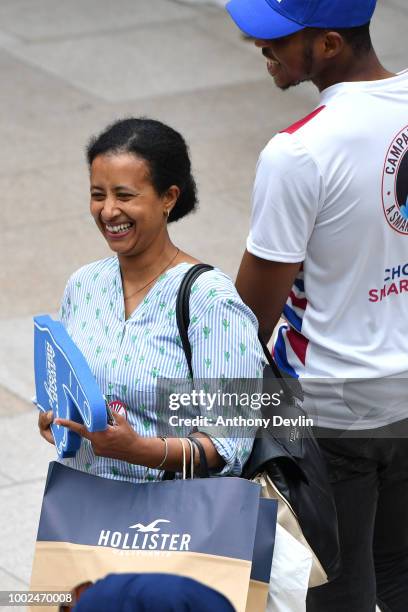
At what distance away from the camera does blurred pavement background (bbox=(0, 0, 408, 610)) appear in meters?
6.37

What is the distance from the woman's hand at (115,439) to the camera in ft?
9.99

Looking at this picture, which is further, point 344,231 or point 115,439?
point 344,231

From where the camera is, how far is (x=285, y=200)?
3326 millimetres

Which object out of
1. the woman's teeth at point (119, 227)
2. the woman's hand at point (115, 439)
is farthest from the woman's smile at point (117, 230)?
the woman's hand at point (115, 439)

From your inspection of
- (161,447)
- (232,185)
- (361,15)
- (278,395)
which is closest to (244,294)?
(278,395)

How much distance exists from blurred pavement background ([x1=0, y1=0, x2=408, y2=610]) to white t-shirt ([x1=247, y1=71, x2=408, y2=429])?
78.8 inches

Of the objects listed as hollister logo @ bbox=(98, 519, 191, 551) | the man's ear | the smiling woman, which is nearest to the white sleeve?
the smiling woman

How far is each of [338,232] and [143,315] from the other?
54 cm

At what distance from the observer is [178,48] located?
1153cm

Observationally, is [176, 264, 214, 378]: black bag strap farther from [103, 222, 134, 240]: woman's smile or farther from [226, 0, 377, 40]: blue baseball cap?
[226, 0, 377, 40]: blue baseball cap

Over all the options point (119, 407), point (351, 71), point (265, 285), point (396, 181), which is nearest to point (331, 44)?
point (351, 71)

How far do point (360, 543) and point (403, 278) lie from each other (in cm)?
80

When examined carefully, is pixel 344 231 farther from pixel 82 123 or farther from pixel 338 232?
pixel 82 123

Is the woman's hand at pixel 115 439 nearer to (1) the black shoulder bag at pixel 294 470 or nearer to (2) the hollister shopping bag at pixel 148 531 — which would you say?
(2) the hollister shopping bag at pixel 148 531
